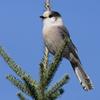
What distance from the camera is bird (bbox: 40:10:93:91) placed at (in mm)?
4422

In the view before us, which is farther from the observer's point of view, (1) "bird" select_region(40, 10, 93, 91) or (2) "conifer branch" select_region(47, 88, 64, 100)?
(1) "bird" select_region(40, 10, 93, 91)

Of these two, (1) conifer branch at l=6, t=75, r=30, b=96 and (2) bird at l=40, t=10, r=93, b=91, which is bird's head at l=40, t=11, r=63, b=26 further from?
(1) conifer branch at l=6, t=75, r=30, b=96

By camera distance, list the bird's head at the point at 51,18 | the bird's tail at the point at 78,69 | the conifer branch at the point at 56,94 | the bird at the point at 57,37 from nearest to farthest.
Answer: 1. the conifer branch at the point at 56,94
2. the bird's tail at the point at 78,69
3. the bird at the point at 57,37
4. the bird's head at the point at 51,18

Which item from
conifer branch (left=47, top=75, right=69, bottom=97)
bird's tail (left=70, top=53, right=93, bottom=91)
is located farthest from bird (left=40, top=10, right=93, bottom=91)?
conifer branch (left=47, top=75, right=69, bottom=97)

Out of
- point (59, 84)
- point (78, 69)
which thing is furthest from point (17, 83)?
point (78, 69)

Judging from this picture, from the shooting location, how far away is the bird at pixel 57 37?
442 cm

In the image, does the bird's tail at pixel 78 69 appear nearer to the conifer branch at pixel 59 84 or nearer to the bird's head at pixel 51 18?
the bird's head at pixel 51 18

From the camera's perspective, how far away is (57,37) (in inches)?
195

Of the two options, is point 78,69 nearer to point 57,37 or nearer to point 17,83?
point 57,37

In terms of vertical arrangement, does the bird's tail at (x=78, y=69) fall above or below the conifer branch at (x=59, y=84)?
below

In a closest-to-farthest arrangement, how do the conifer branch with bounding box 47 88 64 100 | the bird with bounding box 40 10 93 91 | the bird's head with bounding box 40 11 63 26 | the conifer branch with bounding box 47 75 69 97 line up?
1. the conifer branch with bounding box 47 88 64 100
2. the conifer branch with bounding box 47 75 69 97
3. the bird with bounding box 40 10 93 91
4. the bird's head with bounding box 40 11 63 26

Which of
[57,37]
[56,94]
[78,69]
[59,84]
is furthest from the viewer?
[57,37]

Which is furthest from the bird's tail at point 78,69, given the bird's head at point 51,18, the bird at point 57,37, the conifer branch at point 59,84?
the conifer branch at point 59,84

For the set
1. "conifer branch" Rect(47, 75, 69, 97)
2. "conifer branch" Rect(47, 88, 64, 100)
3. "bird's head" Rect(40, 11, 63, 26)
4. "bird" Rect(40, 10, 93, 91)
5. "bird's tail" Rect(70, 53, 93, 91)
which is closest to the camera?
"conifer branch" Rect(47, 88, 64, 100)
